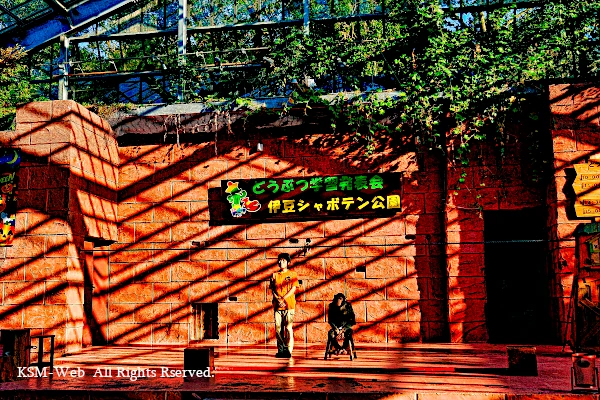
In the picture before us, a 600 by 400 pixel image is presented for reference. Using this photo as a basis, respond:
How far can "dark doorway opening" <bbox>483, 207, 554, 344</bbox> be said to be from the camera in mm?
14773

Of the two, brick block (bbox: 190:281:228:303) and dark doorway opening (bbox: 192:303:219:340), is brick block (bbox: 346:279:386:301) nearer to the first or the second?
brick block (bbox: 190:281:228:303)

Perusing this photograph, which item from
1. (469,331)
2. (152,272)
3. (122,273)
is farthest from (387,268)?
Result: (122,273)

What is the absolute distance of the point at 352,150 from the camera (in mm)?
13234

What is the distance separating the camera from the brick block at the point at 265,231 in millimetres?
13148

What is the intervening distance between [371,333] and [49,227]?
6.31m

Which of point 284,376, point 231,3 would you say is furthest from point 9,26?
point 284,376

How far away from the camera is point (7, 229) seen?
475 inches

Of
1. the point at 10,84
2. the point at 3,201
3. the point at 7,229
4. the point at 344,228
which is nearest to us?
the point at 7,229

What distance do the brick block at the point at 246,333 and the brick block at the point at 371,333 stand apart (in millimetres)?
1862

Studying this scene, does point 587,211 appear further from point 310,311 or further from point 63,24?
point 63,24

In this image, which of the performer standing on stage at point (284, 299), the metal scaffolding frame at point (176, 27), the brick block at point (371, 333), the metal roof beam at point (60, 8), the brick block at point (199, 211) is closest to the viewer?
the performer standing on stage at point (284, 299)

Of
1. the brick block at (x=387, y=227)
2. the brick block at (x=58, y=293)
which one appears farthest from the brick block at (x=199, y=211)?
the brick block at (x=387, y=227)

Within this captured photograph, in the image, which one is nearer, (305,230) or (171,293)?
(305,230)

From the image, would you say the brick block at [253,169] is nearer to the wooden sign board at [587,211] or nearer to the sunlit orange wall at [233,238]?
the sunlit orange wall at [233,238]
